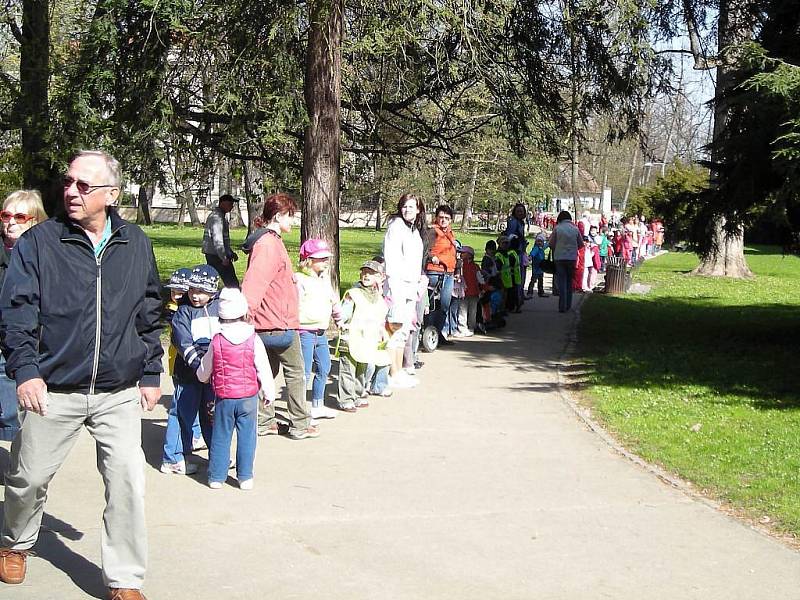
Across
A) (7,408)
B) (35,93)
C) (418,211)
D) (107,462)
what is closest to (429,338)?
(418,211)

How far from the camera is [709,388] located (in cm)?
1195

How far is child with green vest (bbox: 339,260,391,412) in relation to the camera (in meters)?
10.1

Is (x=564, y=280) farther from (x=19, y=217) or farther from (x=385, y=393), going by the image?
(x=19, y=217)

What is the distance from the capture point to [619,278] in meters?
25.0

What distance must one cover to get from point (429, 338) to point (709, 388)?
3.76m

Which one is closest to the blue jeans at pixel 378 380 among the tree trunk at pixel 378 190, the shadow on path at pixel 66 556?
the shadow on path at pixel 66 556

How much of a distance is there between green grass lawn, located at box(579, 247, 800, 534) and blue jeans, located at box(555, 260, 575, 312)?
589 mm

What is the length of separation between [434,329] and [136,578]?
951cm

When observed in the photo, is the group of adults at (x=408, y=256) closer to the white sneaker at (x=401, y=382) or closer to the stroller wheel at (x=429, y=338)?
the white sneaker at (x=401, y=382)

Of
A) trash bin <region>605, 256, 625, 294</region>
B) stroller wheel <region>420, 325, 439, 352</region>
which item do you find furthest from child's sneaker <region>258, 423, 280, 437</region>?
trash bin <region>605, 256, 625, 294</region>

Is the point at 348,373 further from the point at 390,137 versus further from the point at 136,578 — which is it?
the point at 390,137

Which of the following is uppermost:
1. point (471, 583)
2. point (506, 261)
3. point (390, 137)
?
point (390, 137)

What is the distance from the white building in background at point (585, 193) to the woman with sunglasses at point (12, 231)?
2327 inches

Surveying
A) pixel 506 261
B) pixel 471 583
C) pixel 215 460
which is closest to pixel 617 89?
pixel 506 261
